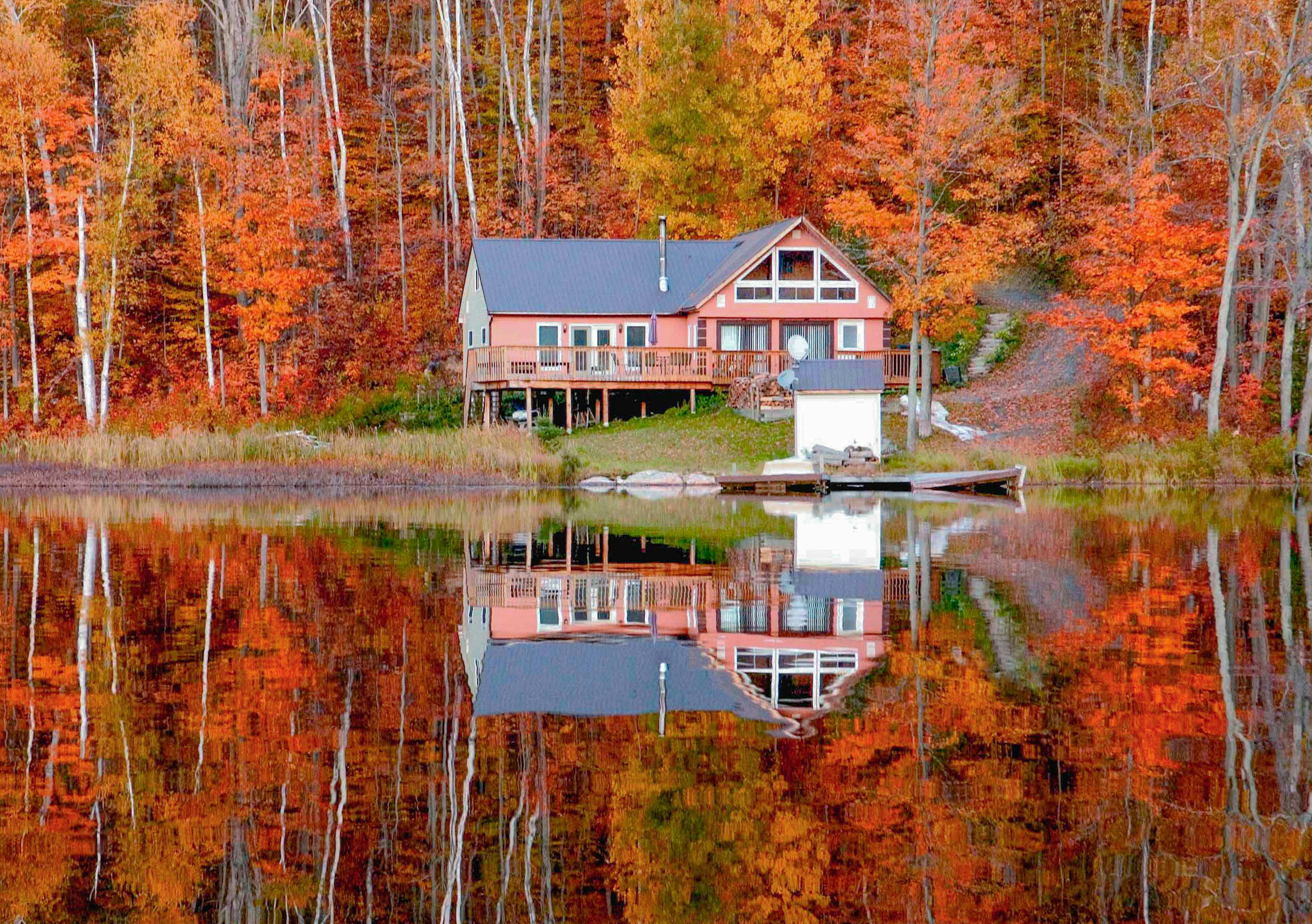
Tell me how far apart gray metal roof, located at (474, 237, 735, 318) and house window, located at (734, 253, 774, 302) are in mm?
1926

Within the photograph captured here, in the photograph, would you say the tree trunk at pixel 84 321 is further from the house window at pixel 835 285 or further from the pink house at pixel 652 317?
the house window at pixel 835 285

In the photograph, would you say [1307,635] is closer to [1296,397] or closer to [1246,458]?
[1246,458]

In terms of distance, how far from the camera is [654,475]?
3581cm

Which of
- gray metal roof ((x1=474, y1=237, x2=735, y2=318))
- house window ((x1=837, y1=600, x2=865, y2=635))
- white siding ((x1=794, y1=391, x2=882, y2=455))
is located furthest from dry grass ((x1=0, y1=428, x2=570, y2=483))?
house window ((x1=837, y1=600, x2=865, y2=635))

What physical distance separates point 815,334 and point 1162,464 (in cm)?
1383

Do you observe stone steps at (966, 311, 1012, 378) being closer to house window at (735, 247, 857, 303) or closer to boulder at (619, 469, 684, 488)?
house window at (735, 247, 857, 303)

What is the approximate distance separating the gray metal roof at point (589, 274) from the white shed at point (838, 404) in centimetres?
897

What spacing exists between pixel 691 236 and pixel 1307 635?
139ft

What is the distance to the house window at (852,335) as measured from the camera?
4622 cm

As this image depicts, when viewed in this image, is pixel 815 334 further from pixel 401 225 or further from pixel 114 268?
pixel 114 268

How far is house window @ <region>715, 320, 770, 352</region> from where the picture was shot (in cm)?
4581

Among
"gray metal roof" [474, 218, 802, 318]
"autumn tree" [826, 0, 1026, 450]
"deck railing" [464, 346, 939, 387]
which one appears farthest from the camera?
"gray metal roof" [474, 218, 802, 318]

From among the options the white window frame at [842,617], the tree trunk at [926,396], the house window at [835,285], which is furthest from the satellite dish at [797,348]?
the white window frame at [842,617]

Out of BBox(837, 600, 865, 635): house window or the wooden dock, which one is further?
the wooden dock
